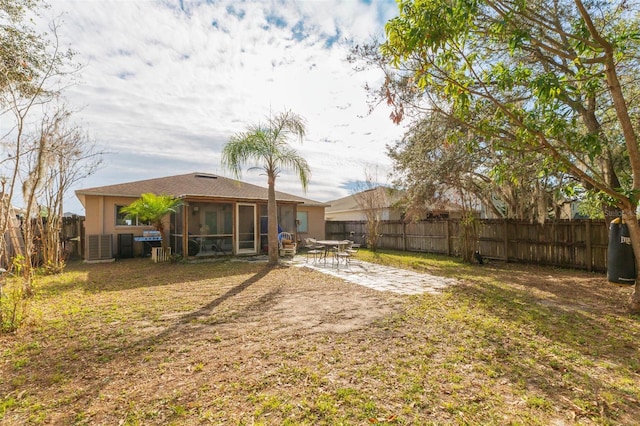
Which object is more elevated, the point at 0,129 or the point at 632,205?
the point at 0,129

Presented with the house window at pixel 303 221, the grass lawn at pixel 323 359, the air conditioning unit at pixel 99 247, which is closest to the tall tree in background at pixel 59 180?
the air conditioning unit at pixel 99 247

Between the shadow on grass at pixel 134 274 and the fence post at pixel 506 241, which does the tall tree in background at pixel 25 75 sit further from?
the fence post at pixel 506 241

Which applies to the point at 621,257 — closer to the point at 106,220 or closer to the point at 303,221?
the point at 303,221

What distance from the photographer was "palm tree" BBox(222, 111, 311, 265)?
32.8 ft

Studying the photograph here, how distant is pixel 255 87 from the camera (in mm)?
9742

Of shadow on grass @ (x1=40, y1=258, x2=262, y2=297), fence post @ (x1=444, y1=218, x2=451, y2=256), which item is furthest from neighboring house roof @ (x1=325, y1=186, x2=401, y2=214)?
shadow on grass @ (x1=40, y1=258, x2=262, y2=297)

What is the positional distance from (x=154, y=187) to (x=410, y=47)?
44.5ft

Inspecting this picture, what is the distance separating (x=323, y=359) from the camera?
11.0 ft

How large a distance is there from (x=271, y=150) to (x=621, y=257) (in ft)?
30.1

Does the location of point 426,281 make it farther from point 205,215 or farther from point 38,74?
point 205,215

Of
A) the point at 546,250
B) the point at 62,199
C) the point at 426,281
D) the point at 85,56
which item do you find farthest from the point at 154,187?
the point at 546,250

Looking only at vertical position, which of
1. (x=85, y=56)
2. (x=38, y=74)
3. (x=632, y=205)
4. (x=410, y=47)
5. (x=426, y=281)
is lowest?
(x=426, y=281)

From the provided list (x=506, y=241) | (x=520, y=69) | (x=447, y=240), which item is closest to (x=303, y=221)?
(x=447, y=240)

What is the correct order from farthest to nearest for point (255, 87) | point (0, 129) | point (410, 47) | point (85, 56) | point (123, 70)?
1. point (255, 87)
2. point (123, 70)
3. point (85, 56)
4. point (0, 129)
5. point (410, 47)
